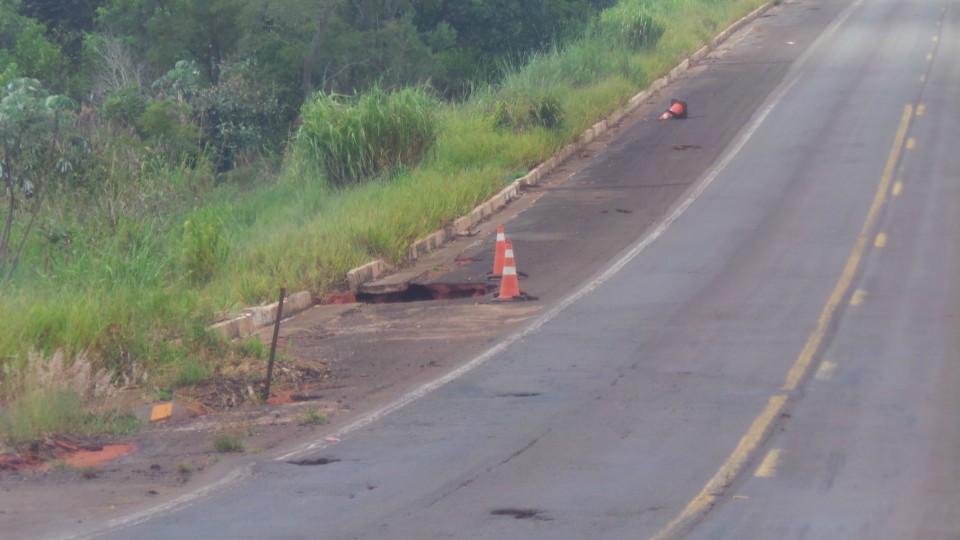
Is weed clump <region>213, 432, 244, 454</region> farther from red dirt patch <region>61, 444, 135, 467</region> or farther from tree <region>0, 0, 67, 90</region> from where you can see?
tree <region>0, 0, 67, 90</region>

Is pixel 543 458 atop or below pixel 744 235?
atop

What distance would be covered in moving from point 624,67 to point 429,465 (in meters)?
25.7

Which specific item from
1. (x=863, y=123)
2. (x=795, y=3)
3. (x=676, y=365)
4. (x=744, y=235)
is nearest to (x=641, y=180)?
(x=744, y=235)

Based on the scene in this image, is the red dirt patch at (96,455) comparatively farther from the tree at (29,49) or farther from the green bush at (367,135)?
the tree at (29,49)

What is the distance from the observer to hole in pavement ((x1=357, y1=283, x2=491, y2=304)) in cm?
1681

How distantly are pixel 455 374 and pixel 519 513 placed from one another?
4.46 m

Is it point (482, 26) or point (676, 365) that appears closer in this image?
point (676, 365)

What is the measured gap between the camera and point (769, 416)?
32.4ft

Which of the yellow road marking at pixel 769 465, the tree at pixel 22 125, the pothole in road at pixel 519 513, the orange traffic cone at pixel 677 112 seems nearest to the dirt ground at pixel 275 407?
the pothole in road at pixel 519 513

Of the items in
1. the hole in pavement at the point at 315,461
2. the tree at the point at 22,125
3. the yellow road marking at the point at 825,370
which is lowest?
the yellow road marking at the point at 825,370

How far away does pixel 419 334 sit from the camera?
14.2 m

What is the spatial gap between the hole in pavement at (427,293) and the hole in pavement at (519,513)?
9.05 metres

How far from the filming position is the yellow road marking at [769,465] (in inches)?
329

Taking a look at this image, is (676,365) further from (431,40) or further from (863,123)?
(431,40)
